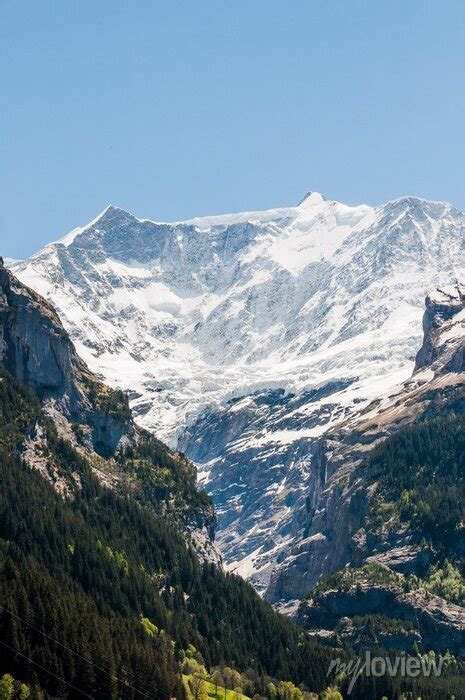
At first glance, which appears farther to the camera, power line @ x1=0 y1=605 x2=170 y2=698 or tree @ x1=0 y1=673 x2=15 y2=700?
power line @ x1=0 y1=605 x2=170 y2=698

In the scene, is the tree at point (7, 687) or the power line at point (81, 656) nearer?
the tree at point (7, 687)

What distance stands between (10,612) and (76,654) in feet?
36.6

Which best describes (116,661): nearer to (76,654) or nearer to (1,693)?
(76,654)

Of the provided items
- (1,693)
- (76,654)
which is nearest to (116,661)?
(76,654)

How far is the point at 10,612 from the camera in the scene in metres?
196

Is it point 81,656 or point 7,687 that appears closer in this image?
point 7,687

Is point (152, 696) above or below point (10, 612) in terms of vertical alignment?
below

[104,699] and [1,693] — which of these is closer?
[1,693]

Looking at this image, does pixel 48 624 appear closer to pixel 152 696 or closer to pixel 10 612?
pixel 10 612

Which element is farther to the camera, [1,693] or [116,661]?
[116,661]

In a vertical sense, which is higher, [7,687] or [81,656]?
[81,656]

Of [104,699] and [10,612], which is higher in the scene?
[10,612]

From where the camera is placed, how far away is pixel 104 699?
193 meters

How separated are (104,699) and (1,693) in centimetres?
1916
